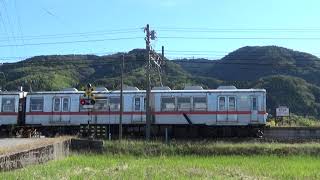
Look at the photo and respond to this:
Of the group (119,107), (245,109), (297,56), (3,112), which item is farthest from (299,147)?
(297,56)

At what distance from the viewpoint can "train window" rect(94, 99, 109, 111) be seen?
1476 inches

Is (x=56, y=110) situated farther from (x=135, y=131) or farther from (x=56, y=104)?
(x=135, y=131)

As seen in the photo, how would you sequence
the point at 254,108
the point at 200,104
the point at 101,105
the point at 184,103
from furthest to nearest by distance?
1. the point at 101,105
2. the point at 184,103
3. the point at 200,104
4. the point at 254,108

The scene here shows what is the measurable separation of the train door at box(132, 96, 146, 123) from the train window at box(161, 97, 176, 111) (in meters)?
1.25

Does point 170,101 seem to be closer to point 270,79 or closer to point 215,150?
point 215,150

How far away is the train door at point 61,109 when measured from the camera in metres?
37.7

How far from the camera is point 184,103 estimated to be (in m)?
36.2

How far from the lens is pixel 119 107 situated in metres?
37.0

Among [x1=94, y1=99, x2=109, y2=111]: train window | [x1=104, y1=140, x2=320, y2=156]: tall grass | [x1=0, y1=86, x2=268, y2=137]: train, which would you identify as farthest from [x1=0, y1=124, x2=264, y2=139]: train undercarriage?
[x1=104, y1=140, x2=320, y2=156]: tall grass

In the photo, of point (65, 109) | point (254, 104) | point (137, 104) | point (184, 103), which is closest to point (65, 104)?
point (65, 109)

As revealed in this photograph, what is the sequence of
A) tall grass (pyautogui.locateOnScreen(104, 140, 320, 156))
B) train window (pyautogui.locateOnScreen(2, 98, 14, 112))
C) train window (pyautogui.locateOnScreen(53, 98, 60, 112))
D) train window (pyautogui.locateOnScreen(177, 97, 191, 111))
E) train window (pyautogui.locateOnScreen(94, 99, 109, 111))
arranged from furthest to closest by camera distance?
train window (pyautogui.locateOnScreen(2, 98, 14, 112)) → train window (pyautogui.locateOnScreen(53, 98, 60, 112)) → train window (pyautogui.locateOnScreen(94, 99, 109, 111)) → train window (pyautogui.locateOnScreen(177, 97, 191, 111)) → tall grass (pyautogui.locateOnScreen(104, 140, 320, 156))

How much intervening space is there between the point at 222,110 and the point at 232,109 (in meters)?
0.61

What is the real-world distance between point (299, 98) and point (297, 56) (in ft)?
100

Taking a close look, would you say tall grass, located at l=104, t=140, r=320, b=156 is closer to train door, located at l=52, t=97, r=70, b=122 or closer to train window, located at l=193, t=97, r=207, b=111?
train window, located at l=193, t=97, r=207, b=111
